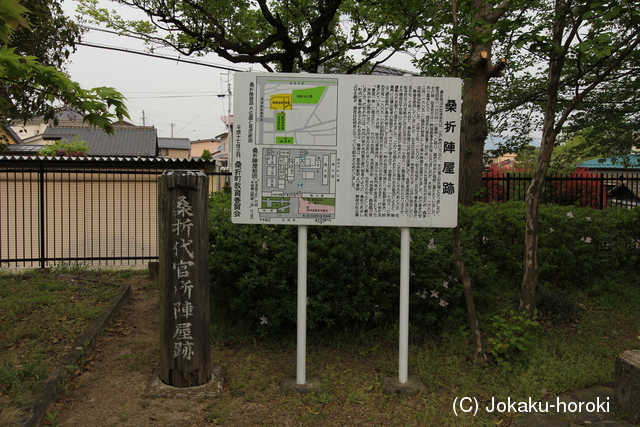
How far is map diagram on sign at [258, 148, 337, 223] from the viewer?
12.4 feet

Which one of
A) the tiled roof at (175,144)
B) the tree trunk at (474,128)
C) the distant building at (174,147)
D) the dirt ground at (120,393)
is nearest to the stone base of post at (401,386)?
the dirt ground at (120,393)

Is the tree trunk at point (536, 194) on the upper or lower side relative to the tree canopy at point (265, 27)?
lower

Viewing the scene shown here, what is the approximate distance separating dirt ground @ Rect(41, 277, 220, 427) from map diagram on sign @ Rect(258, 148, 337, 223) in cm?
154

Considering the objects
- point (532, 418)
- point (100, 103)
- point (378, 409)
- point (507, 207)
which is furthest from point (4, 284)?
point (507, 207)

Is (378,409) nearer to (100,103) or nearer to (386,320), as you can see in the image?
(386,320)

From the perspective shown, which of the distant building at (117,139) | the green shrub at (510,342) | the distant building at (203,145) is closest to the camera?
the green shrub at (510,342)

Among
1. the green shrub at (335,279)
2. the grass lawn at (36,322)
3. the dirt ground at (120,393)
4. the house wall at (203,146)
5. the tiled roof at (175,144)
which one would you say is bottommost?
the dirt ground at (120,393)

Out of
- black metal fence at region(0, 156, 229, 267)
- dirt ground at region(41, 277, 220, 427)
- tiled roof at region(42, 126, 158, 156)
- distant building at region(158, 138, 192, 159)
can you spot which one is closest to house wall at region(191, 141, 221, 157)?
distant building at region(158, 138, 192, 159)

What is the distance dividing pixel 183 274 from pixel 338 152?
151 cm

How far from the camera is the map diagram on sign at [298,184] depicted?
12.4ft

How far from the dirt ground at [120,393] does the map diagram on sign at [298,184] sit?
5.05 feet

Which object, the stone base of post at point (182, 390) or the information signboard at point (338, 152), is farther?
the information signboard at point (338, 152)

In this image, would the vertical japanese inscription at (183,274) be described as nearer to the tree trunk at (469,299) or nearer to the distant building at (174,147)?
the tree trunk at (469,299)

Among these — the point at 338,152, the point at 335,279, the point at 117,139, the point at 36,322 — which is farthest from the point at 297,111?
the point at 117,139
